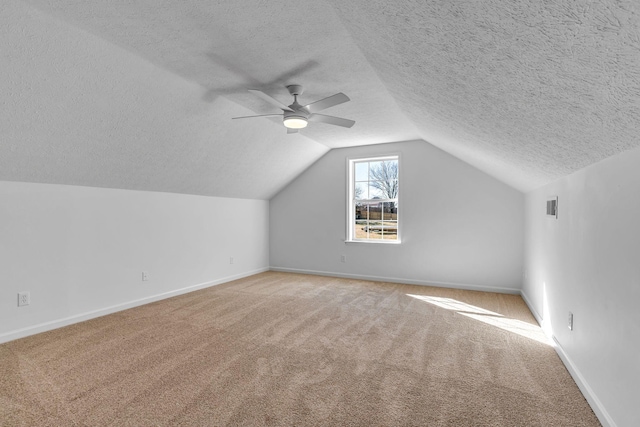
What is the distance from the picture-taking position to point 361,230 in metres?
6.14

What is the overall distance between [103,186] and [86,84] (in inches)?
61.2

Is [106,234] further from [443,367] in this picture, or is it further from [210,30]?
[443,367]

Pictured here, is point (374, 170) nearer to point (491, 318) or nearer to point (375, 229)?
point (375, 229)

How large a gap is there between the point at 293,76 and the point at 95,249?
293 cm

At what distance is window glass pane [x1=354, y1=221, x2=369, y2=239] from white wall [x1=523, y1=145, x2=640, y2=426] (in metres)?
3.38

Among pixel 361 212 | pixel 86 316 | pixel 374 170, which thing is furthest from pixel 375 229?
pixel 86 316

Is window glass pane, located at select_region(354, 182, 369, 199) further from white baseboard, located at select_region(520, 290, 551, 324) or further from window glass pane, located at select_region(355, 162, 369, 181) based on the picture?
white baseboard, located at select_region(520, 290, 551, 324)

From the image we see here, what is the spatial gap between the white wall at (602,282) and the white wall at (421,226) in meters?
2.00

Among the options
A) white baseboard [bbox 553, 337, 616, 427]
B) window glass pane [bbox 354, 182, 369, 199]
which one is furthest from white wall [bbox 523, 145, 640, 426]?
window glass pane [bbox 354, 182, 369, 199]

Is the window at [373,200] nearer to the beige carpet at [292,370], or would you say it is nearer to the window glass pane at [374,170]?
the window glass pane at [374,170]

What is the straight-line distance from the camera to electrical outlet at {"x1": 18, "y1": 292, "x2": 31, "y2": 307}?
3.08m

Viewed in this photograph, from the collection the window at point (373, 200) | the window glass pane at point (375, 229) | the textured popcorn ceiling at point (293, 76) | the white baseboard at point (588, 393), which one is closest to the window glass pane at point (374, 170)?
the window at point (373, 200)

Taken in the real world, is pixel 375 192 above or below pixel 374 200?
above

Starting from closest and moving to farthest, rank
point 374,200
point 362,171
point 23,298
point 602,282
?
point 602,282 < point 23,298 < point 374,200 < point 362,171
